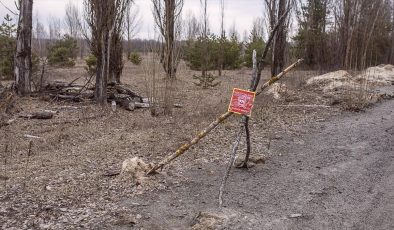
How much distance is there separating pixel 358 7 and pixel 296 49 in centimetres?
397

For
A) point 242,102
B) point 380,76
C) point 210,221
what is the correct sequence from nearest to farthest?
point 210,221, point 242,102, point 380,76

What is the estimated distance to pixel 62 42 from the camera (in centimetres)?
2292

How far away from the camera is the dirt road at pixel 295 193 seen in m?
4.16

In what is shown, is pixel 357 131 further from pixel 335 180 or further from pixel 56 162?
pixel 56 162

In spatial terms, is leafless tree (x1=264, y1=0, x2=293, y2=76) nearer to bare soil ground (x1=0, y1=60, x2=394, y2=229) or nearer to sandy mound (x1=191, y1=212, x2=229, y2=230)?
bare soil ground (x1=0, y1=60, x2=394, y2=229)

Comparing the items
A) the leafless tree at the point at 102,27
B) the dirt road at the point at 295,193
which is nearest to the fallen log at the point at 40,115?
the leafless tree at the point at 102,27

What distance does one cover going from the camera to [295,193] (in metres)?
4.97

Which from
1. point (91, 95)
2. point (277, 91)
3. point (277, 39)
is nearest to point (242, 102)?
point (91, 95)

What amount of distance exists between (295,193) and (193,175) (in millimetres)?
1334

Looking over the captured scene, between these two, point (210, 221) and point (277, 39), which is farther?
point (277, 39)

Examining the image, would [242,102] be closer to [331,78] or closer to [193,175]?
[193,175]

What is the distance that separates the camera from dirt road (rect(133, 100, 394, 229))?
4.16m

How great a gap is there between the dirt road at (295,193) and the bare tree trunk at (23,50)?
7.43 meters

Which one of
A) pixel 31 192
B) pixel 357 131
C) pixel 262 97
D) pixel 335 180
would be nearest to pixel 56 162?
pixel 31 192
